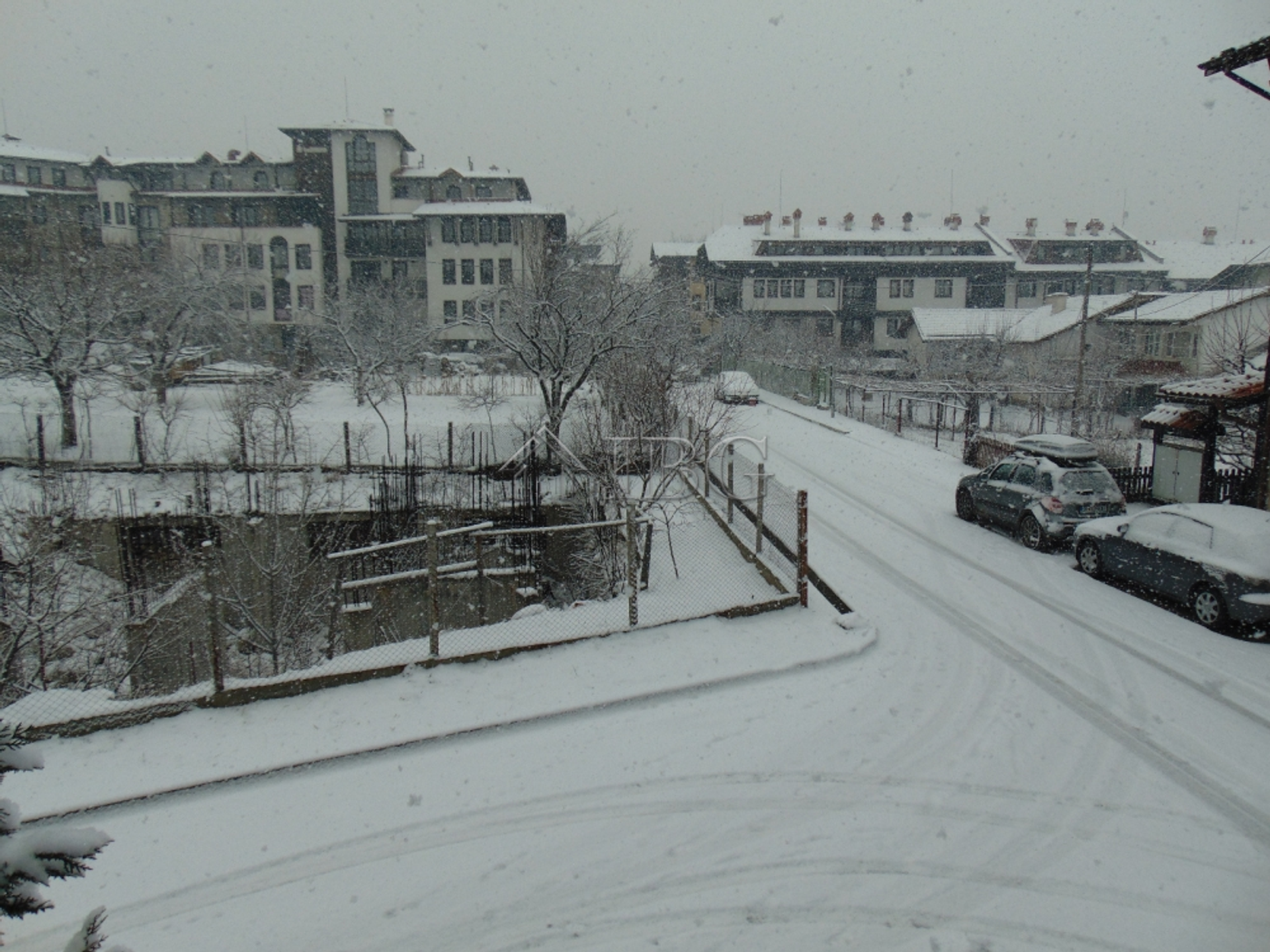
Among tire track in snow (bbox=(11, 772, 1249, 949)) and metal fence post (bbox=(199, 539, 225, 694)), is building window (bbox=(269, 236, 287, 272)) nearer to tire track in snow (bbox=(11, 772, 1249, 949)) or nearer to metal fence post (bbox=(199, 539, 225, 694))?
metal fence post (bbox=(199, 539, 225, 694))

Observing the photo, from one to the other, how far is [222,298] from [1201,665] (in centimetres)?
3885

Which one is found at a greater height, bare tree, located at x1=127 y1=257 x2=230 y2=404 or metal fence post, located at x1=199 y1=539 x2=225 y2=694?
bare tree, located at x1=127 y1=257 x2=230 y2=404

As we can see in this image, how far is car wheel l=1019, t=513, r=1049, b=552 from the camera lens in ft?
41.1

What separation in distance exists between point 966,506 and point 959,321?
36396 millimetres

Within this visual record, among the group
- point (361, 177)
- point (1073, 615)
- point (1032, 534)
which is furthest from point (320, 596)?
point (361, 177)

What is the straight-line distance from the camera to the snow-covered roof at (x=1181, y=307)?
35.7 m

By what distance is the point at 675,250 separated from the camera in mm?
72625

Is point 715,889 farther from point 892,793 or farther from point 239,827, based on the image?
point 239,827

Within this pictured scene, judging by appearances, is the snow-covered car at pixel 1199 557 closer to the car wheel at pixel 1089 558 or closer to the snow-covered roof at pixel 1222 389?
the car wheel at pixel 1089 558

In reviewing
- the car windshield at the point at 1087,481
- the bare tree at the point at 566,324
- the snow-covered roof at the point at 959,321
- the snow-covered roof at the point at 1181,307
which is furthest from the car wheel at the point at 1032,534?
the snow-covered roof at the point at 959,321

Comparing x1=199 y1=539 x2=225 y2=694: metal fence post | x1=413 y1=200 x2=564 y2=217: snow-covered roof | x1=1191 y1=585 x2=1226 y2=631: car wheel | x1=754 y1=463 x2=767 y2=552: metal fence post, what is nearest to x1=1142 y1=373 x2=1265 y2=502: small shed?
x1=1191 y1=585 x2=1226 y2=631: car wheel

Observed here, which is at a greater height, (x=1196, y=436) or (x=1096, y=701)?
(x=1196, y=436)

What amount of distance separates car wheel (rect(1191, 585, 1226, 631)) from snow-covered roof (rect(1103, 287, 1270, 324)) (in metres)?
32.7

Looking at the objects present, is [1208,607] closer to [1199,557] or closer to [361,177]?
[1199,557]
